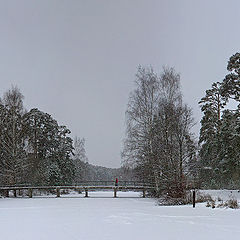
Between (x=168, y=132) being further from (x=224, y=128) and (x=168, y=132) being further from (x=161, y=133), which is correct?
(x=224, y=128)

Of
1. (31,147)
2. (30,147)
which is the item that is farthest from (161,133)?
(31,147)

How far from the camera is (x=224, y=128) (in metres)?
22.9

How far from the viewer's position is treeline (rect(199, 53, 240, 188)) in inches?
881

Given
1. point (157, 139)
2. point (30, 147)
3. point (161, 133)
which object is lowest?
point (30, 147)

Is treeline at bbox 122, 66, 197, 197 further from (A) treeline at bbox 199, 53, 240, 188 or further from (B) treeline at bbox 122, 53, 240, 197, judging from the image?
(A) treeline at bbox 199, 53, 240, 188

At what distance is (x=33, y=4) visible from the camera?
18391mm

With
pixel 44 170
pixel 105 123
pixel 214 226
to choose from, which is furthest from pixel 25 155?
pixel 214 226

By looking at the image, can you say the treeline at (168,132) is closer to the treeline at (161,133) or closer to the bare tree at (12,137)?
the treeline at (161,133)

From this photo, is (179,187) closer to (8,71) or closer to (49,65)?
(49,65)

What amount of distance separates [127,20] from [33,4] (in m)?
7.18

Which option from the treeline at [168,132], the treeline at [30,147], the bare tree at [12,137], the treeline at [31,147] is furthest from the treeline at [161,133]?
the treeline at [30,147]

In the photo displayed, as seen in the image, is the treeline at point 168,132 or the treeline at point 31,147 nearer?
the treeline at point 168,132

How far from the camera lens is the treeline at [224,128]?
22.4 meters

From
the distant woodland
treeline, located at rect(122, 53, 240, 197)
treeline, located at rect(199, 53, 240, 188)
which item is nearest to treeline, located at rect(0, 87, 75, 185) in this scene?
the distant woodland
